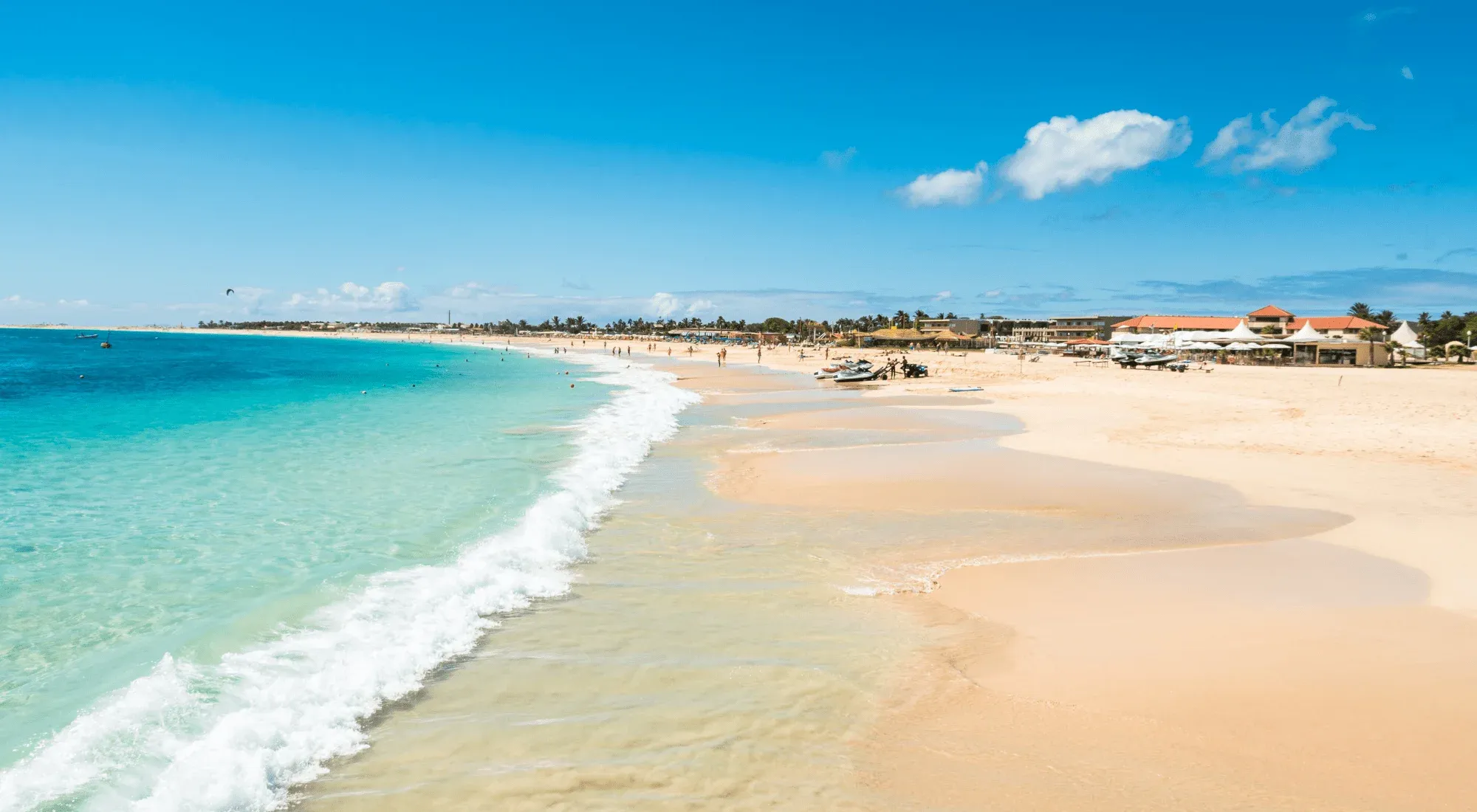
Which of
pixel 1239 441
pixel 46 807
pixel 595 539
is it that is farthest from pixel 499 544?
pixel 1239 441

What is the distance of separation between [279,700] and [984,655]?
5.90m

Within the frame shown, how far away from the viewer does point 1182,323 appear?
9450 cm

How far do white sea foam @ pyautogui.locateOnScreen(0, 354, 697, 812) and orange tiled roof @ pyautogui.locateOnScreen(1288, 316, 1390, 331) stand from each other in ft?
322

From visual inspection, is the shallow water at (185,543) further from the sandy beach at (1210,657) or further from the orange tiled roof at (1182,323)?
the orange tiled roof at (1182,323)

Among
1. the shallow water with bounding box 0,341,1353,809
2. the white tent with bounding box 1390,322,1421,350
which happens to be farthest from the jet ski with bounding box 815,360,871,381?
the white tent with bounding box 1390,322,1421,350

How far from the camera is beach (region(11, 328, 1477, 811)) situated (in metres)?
4.90

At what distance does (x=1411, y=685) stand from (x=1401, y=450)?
45.3 feet

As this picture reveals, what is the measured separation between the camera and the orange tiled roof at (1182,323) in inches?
3607

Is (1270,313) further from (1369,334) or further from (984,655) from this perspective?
(984,655)

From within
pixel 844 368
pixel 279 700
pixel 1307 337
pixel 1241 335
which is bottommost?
pixel 279 700

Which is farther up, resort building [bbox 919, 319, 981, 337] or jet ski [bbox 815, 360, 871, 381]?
resort building [bbox 919, 319, 981, 337]

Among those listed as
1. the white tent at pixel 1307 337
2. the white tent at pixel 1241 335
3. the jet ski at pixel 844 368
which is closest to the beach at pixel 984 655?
the jet ski at pixel 844 368

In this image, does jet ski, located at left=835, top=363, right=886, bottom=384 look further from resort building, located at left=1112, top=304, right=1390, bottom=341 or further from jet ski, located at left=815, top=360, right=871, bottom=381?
resort building, located at left=1112, top=304, right=1390, bottom=341

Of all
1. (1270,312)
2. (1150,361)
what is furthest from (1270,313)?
(1150,361)
